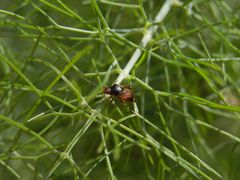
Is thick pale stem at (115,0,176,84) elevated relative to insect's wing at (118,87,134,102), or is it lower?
elevated

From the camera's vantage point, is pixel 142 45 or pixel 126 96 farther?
pixel 142 45

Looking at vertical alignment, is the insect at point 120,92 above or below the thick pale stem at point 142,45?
below

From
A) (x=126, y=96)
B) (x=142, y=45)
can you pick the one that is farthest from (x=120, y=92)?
(x=142, y=45)

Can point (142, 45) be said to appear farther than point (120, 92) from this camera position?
Yes

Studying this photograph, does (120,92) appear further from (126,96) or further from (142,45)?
(142,45)

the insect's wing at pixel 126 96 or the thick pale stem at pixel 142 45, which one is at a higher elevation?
the thick pale stem at pixel 142 45

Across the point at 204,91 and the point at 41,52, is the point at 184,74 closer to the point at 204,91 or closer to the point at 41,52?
the point at 204,91

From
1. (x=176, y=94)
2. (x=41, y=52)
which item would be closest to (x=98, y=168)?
(x=41, y=52)

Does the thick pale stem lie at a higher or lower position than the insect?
higher
